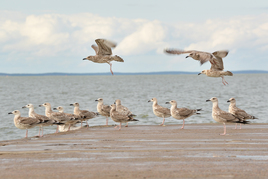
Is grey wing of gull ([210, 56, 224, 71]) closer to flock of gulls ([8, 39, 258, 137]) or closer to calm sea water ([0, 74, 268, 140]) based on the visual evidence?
flock of gulls ([8, 39, 258, 137])

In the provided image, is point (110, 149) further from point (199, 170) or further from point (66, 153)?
point (199, 170)

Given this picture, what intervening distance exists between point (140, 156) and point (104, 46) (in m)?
8.32

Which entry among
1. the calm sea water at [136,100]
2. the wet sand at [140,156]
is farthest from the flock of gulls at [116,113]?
the calm sea water at [136,100]

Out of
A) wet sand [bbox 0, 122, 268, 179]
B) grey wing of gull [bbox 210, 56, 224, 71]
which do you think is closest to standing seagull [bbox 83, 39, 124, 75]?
grey wing of gull [bbox 210, 56, 224, 71]

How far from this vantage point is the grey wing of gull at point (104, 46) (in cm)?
1680

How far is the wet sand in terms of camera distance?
7.96 metres

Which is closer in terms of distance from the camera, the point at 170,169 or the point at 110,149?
the point at 170,169

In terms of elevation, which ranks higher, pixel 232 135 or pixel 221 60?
pixel 221 60

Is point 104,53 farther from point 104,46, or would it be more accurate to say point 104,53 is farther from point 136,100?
point 136,100

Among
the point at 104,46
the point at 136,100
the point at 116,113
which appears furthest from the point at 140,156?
the point at 136,100

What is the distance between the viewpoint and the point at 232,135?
13500mm

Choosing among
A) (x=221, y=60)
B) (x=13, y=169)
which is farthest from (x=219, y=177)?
(x=221, y=60)

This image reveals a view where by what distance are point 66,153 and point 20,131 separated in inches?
502

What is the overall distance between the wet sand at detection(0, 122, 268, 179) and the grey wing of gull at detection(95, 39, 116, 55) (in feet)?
14.8
